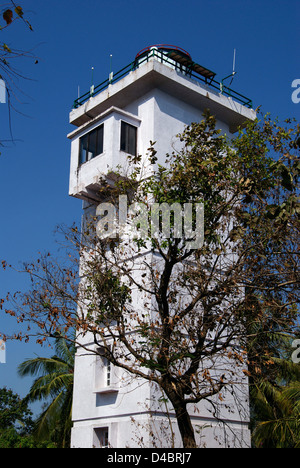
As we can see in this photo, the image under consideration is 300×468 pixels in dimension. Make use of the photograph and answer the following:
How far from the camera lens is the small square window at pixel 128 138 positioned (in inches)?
811

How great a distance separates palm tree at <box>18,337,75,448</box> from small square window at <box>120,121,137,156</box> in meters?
8.36

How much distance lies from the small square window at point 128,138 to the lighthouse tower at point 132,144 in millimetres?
34

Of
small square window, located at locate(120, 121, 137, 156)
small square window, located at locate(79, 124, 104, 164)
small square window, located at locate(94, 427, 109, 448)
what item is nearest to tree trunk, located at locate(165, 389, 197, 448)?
small square window, located at locate(94, 427, 109, 448)

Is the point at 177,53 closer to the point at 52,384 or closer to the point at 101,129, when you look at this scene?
the point at 101,129

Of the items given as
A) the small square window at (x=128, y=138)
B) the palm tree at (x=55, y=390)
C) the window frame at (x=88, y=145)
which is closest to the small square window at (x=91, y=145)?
the window frame at (x=88, y=145)

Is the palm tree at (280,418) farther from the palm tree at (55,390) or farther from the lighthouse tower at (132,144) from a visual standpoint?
the palm tree at (55,390)

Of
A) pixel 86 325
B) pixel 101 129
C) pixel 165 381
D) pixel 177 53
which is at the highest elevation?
pixel 177 53

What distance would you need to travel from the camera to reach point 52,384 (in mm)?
25578

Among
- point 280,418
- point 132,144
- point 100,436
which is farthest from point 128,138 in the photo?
point 280,418

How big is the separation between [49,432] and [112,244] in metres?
13.4

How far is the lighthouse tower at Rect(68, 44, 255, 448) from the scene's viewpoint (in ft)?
59.6

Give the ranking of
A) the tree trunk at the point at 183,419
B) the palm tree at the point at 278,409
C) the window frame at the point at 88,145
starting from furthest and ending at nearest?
1. the window frame at the point at 88,145
2. the palm tree at the point at 278,409
3. the tree trunk at the point at 183,419

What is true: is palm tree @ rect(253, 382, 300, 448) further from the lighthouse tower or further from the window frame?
the window frame
